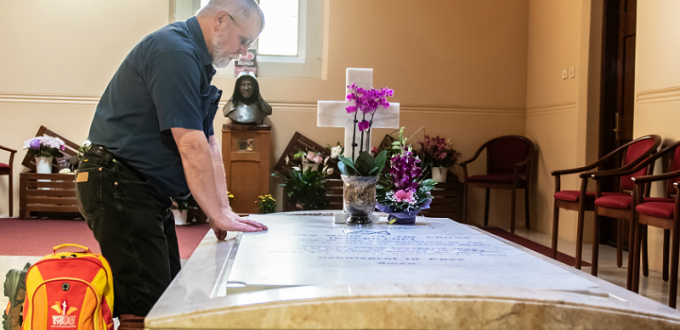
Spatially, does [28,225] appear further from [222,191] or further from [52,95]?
[222,191]

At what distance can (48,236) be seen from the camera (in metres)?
4.39

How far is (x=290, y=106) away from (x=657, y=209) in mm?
3859

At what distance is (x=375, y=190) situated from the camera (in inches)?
84.0

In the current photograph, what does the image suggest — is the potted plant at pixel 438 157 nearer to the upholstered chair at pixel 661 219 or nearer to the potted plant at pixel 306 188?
the potted plant at pixel 306 188

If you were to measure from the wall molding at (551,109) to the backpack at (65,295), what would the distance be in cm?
460

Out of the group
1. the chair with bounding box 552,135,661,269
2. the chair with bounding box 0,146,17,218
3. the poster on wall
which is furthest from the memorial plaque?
the chair with bounding box 0,146,17,218

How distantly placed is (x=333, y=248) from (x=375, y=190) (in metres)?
0.64

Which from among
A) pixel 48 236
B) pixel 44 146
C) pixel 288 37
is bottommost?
pixel 48 236

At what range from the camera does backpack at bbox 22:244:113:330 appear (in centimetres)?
134

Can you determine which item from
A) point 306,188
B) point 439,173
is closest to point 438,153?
point 439,173

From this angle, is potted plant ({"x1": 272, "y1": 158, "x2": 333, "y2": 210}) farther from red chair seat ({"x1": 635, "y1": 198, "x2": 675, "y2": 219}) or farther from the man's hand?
the man's hand

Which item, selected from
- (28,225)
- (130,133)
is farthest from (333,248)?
(28,225)

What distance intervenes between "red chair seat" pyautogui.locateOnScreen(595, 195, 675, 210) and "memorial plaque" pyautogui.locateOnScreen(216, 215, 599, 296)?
1.76 meters

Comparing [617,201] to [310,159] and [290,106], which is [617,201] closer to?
[310,159]
